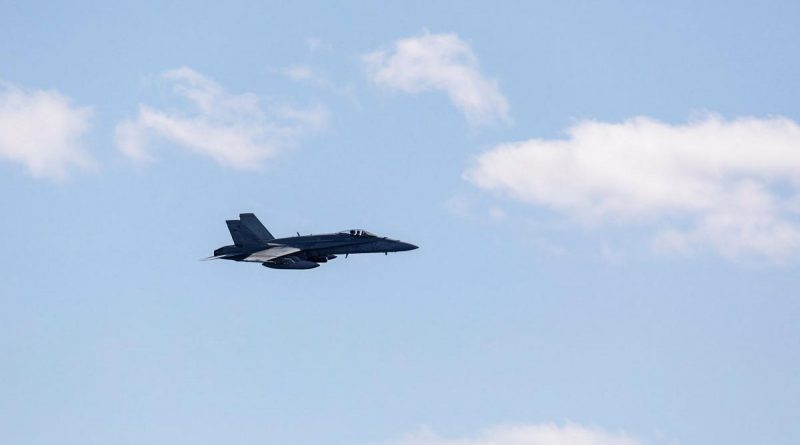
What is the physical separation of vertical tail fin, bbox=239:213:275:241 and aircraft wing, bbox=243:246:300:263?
3.08 meters

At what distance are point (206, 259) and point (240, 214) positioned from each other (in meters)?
10.2

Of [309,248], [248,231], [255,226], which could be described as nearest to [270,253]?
[309,248]

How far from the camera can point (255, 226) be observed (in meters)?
127

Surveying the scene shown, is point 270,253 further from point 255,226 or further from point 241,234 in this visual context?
point 255,226

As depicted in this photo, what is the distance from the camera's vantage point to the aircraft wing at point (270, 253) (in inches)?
4584

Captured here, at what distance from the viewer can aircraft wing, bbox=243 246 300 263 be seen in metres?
116

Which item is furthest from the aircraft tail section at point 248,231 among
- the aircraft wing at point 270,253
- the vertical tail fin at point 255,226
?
the aircraft wing at point 270,253

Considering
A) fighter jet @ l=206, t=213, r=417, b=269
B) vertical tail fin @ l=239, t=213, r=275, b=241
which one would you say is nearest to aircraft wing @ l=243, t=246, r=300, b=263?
fighter jet @ l=206, t=213, r=417, b=269

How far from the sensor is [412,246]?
11938cm

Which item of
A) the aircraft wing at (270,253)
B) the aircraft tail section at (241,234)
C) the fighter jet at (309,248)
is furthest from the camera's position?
the aircraft tail section at (241,234)

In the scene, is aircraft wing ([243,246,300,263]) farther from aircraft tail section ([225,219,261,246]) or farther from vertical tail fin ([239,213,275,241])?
vertical tail fin ([239,213,275,241])

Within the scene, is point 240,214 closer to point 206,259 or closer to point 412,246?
point 206,259

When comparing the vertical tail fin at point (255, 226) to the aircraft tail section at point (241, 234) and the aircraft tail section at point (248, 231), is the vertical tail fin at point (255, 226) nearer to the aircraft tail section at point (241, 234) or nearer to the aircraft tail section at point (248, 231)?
the aircraft tail section at point (248, 231)

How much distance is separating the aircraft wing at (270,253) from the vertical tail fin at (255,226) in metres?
3.08
